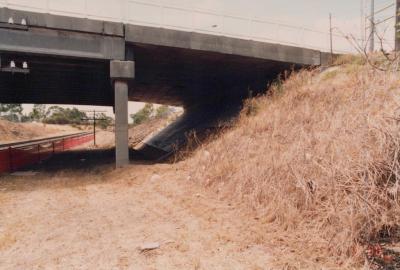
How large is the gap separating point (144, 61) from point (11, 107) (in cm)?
12380

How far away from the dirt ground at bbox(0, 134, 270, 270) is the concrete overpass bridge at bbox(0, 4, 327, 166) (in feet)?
14.6

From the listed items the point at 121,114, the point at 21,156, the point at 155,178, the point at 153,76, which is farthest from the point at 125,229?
the point at 153,76

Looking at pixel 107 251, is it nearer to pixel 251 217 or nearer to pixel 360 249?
pixel 251 217

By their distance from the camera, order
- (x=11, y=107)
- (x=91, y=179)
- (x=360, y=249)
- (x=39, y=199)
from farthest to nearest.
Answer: (x=11, y=107) → (x=91, y=179) → (x=39, y=199) → (x=360, y=249)

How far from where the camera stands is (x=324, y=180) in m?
5.98

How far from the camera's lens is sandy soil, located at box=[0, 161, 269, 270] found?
5.18m

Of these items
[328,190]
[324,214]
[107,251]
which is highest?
[328,190]

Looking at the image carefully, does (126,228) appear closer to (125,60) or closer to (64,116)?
(125,60)

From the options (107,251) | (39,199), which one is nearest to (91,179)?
(39,199)

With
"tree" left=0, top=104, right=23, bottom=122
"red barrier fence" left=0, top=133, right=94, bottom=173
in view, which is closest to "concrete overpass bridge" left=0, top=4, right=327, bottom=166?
"red barrier fence" left=0, top=133, right=94, bottom=173

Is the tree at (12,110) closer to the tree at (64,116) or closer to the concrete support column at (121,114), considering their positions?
the tree at (64,116)

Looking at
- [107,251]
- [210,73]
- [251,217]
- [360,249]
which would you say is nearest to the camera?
[360,249]

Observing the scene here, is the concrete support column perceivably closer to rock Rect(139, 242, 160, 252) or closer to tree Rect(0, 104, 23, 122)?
rock Rect(139, 242, 160, 252)

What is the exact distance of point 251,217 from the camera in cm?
684
